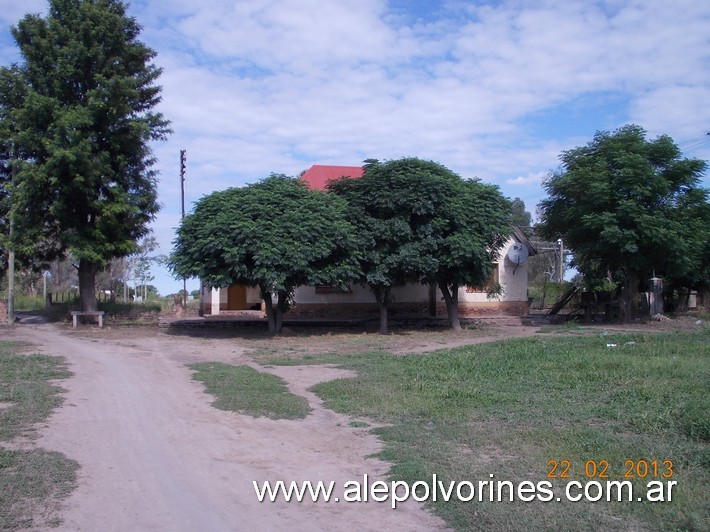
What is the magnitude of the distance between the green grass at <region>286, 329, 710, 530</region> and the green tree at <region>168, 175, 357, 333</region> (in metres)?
6.68

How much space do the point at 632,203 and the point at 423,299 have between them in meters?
11.2

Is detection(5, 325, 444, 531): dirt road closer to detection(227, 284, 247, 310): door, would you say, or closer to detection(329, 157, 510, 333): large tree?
detection(329, 157, 510, 333): large tree

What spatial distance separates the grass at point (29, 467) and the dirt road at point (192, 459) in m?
0.17

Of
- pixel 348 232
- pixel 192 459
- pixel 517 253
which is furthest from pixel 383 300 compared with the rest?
pixel 192 459

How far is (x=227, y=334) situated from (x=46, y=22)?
15298 mm

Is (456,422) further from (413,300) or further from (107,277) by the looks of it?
(107,277)

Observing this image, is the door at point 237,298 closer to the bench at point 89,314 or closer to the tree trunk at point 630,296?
the bench at point 89,314

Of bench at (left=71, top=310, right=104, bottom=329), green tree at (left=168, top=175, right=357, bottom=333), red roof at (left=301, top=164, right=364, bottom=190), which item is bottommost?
→ bench at (left=71, top=310, right=104, bottom=329)

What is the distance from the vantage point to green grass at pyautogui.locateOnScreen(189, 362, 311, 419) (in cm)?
1070

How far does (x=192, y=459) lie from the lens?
25.6 ft

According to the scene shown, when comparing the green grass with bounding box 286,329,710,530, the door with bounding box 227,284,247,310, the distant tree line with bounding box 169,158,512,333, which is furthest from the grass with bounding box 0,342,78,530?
the door with bounding box 227,284,247,310

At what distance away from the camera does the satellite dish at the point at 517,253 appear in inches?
1257

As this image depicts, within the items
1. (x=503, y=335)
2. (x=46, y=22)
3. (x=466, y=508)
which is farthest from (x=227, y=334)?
(x=466, y=508)
